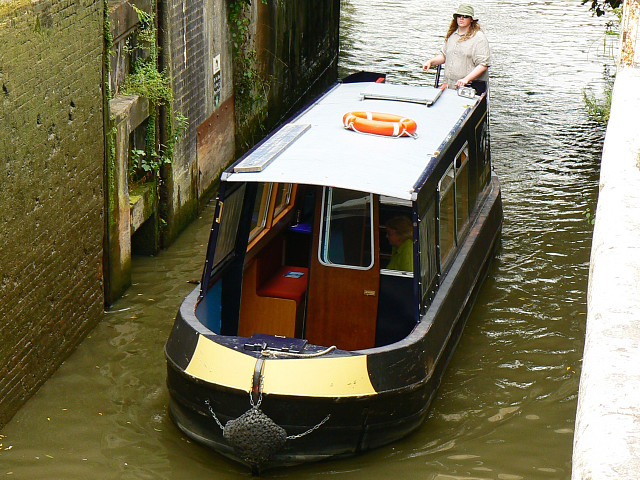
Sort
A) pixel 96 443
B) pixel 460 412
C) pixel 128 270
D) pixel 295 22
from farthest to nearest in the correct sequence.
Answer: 1. pixel 295 22
2. pixel 128 270
3. pixel 460 412
4. pixel 96 443

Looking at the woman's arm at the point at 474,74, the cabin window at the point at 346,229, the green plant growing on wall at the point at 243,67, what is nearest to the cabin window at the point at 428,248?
the cabin window at the point at 346,229

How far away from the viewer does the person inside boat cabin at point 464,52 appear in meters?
10.8

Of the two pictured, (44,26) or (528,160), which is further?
(528,160)

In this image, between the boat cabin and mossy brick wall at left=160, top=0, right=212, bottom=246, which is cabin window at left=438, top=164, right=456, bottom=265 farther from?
mossy brick wall at left=160, top=0, right=212, bottom=246

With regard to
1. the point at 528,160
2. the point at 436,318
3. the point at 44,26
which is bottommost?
the point at 528,160

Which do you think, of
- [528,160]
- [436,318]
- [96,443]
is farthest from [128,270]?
[528,160]

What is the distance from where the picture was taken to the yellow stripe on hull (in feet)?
20.2

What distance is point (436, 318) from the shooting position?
7.21m

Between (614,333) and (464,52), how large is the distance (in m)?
8.09

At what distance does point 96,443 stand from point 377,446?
1961 mm

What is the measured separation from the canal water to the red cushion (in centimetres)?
109

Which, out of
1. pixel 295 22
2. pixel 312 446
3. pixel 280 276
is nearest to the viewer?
pixel 312 446

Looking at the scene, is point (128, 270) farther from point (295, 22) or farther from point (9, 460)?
point (295, 22)

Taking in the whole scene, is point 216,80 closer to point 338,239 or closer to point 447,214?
point 447,214
